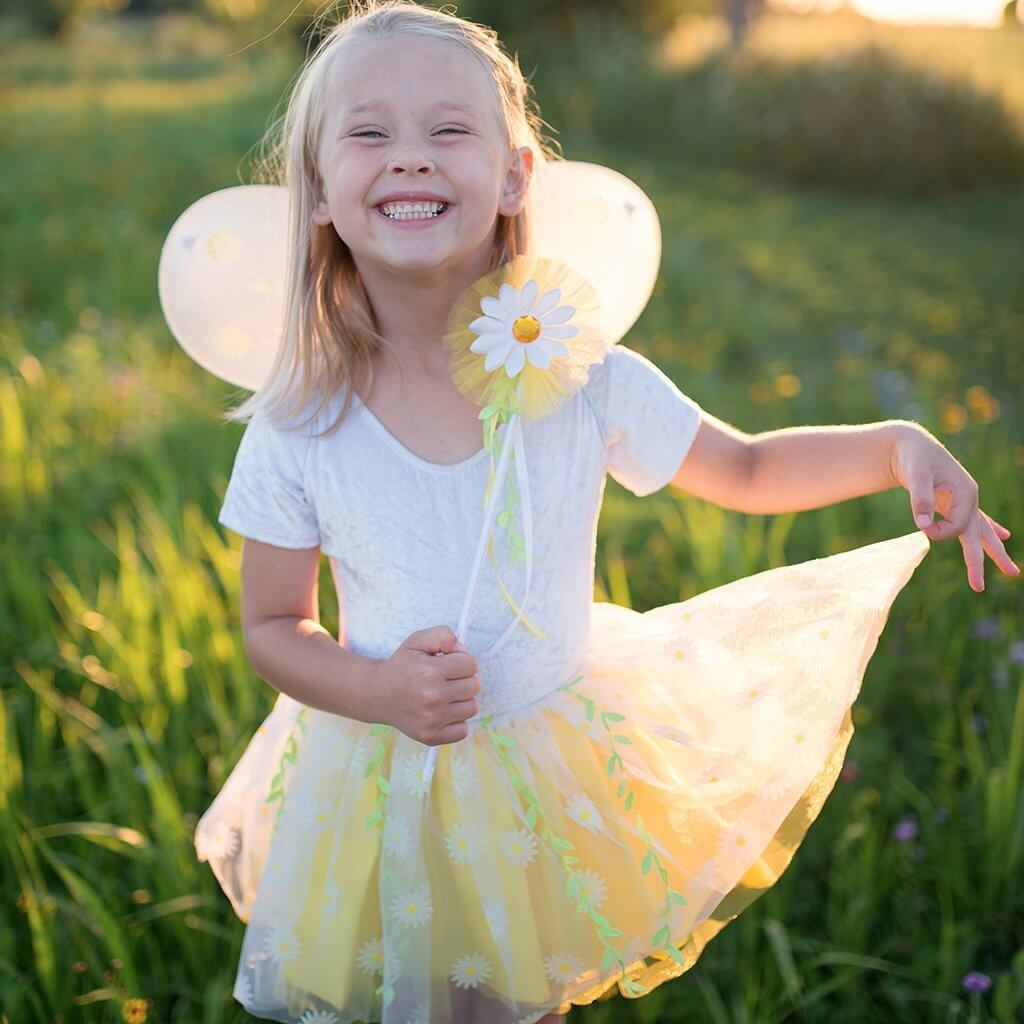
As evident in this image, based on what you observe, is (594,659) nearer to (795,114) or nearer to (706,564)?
(706,564)

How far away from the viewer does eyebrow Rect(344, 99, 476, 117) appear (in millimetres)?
1271

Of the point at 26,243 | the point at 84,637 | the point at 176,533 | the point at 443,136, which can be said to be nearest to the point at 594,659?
the point at 443,136

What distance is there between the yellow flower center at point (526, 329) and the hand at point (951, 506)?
441mm

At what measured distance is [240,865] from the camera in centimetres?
162

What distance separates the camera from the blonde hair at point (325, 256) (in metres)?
1.35

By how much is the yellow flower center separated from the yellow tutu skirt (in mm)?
456

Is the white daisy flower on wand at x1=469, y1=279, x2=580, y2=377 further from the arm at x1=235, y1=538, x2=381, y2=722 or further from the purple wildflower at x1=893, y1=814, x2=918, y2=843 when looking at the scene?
the purple wildflower at x1=893, y1=814, x2=918, y2=843

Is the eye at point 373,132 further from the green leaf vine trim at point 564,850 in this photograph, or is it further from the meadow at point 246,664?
the green leaf vine trim at point 564,850

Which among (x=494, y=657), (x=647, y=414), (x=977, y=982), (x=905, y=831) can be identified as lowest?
(x=977, y=982)

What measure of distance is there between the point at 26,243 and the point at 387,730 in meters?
4.69

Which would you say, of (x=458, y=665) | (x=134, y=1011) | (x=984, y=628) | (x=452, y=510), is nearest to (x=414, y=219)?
(x=452, y=510)

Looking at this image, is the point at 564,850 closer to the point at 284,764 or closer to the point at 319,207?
the point at 284,764

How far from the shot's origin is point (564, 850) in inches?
53.6

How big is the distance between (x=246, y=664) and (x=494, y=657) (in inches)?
35.0
